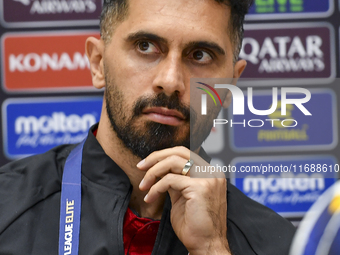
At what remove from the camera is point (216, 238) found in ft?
3.52

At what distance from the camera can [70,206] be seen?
3.67 feet

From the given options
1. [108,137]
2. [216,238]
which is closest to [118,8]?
[108,137]

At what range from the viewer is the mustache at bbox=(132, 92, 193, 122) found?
108 cm

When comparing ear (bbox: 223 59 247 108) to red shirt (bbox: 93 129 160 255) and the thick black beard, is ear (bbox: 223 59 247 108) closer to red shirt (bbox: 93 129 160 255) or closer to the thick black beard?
the thick black beard

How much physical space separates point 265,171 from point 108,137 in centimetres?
118

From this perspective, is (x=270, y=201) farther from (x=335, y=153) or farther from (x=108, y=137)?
(x=108, y=137)

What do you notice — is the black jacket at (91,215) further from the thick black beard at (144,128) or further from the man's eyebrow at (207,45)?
the man's eyebrow at (207,45)

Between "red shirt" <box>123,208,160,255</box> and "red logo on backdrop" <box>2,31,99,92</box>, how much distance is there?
1.04 metres

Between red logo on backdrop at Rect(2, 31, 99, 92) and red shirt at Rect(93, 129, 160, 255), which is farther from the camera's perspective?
red logo on backdrop at Rect(2, 31, 99, 92)

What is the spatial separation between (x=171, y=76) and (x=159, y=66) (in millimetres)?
78

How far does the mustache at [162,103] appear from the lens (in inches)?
42.4

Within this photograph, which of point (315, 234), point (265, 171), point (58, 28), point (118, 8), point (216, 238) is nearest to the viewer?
point (315, 234)

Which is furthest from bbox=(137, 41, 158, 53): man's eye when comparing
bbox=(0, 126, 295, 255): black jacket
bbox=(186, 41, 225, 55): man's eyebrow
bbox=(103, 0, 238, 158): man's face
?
bbox=(0, 126, 295, 255): black jacket

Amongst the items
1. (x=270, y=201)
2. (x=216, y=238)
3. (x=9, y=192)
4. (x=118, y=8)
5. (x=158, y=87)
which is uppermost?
(x=118, y=8)
